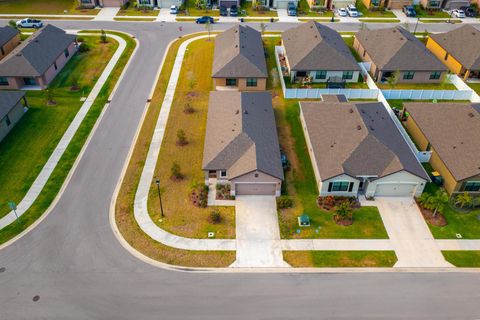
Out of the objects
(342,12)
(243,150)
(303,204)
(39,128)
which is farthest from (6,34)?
(342,12)

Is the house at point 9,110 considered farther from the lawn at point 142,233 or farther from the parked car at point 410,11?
the parked car at point 410,11

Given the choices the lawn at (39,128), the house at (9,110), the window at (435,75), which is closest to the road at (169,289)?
the lawn at (39,128)

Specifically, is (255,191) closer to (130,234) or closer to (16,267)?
(130,234)

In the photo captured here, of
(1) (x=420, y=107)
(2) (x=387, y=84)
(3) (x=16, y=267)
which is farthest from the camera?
(2) (x=387, y=84)

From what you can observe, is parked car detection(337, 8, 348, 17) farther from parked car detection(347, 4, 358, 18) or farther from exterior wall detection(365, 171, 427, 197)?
exterior wall detection(365, 171, 427, 197)

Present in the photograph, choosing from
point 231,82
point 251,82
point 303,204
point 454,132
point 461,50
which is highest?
point 461,50

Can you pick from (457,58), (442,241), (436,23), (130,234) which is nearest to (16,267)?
(130,234)

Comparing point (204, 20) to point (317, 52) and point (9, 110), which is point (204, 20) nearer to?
point (317, 52)
